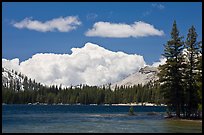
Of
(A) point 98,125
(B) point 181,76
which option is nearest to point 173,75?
(B) point 181,76

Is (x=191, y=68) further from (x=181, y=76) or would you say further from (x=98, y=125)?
(x=98, y=125)

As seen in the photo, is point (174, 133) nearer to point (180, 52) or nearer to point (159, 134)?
point (159, 134)

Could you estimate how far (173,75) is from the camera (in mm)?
67938

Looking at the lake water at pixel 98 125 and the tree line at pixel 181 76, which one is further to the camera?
the tree line at pixel 181 76

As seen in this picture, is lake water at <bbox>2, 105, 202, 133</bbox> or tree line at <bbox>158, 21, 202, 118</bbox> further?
tree line at <bbox>158, 21, 202, 118</bbox>

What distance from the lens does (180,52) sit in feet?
227

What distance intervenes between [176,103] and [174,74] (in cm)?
536

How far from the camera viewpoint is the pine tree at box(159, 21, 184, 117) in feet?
221

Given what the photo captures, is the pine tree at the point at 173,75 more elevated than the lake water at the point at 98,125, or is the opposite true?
the pine tree at the point at 173,75

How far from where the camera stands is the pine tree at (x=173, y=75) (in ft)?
221

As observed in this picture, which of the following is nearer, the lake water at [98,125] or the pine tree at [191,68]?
the lake water at [98,125]

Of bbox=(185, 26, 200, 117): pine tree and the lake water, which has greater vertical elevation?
bbox=(185, 26, 200, 117): pine tree

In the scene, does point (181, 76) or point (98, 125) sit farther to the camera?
point (181, 76)

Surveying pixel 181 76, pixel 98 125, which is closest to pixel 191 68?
pixel 181 76
